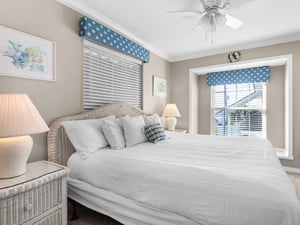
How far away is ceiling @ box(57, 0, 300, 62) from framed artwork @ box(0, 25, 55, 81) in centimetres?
66

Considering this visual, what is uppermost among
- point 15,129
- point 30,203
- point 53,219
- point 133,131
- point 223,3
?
point 223,3

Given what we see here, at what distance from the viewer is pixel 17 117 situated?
50.1 inches

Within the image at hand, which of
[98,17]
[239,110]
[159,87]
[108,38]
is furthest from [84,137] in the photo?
[239,110]

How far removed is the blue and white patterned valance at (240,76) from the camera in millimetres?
3916

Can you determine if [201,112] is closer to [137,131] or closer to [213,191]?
[137,131]

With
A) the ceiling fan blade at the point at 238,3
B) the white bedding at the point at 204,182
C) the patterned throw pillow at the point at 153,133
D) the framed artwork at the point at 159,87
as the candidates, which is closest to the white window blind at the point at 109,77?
the framed artwork at the point at 159,87

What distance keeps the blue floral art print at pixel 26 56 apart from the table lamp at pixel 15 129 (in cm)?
61

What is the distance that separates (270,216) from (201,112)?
4086 millimetres

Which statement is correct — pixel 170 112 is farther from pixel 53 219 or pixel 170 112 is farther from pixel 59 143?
pixel 53 219

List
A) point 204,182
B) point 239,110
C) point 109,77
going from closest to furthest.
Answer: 1. point 204,182
2. point 109,77
3. point 239,110

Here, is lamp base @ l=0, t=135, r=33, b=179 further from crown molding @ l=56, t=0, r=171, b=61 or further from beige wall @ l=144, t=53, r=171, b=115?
beige wall @ l=144, t=53, r=171, b=115

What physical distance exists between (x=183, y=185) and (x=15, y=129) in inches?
48.3

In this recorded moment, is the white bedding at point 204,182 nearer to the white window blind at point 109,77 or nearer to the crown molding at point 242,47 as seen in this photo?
the white window blind at point 109,77

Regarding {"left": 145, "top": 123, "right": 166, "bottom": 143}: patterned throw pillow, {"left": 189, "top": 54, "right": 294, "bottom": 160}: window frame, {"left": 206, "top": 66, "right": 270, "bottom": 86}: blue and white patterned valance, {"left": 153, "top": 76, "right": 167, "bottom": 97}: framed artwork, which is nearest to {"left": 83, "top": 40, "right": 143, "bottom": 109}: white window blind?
{"left": 153, "top": 76, "right": 167, "bottom": 97}: framed artwork
